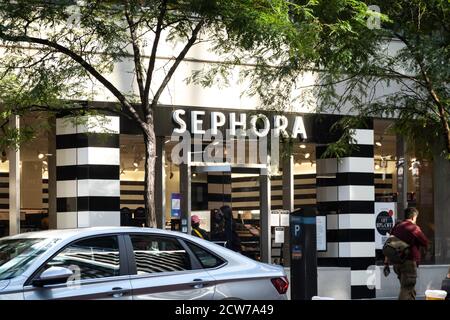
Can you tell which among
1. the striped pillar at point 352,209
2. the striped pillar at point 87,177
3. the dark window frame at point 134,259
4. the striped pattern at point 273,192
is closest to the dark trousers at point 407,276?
the striped pillar at point 352,209

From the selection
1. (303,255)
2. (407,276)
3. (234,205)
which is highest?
(234,205)

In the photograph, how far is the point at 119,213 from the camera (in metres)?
15.9

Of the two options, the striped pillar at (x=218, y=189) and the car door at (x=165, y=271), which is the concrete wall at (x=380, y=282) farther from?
the car door at (x=165, y=271)

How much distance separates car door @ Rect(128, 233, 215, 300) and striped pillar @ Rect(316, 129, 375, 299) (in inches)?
403

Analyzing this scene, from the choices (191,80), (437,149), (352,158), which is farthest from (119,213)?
(437,149)

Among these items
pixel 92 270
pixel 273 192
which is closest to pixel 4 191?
pixel 273 192

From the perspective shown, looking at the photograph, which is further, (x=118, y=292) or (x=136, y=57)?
(x=136, y=57)

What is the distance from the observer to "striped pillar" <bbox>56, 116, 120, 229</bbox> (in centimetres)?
1557

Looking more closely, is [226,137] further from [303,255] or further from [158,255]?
[158,255]

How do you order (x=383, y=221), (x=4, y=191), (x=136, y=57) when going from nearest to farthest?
(x=136, y=57), (x=4, y=191), (x=383, y=221)

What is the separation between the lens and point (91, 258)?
26.1ft

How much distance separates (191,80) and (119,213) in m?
2.91

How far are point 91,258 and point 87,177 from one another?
25.5 feet

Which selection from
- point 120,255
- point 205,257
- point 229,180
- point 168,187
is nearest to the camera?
point 120,255
